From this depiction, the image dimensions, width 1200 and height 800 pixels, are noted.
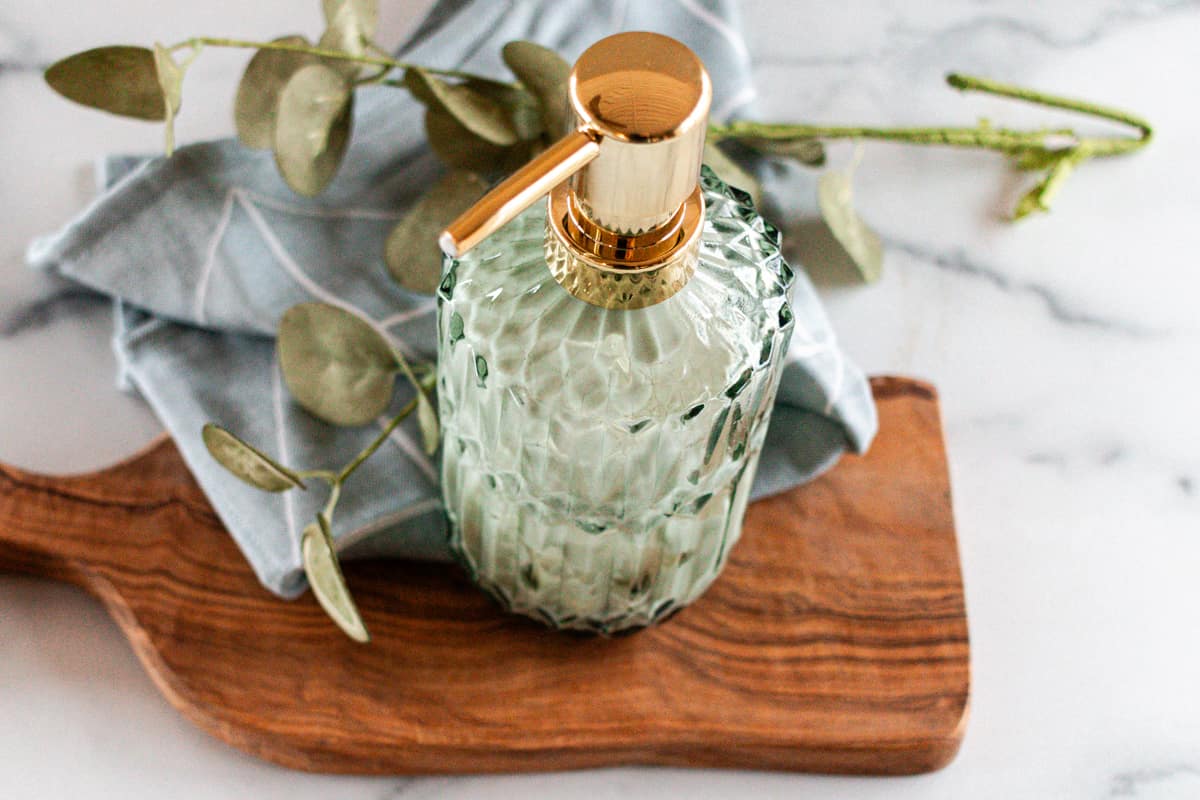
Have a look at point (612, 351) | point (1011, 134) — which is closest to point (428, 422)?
point (612, 351)

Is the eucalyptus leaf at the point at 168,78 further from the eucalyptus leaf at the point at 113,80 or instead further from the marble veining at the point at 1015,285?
the marble veining at the point at 1015,285

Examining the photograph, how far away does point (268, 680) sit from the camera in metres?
0.61

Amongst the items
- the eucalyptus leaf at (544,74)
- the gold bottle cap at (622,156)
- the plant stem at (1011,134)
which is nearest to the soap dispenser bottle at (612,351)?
the gold bottle cap at (622,156)

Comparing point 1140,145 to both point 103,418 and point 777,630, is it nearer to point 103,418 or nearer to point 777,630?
point 777,630

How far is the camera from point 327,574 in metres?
0.57

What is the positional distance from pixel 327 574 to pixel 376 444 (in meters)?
0.06

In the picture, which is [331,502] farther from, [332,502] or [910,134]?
[910,134]

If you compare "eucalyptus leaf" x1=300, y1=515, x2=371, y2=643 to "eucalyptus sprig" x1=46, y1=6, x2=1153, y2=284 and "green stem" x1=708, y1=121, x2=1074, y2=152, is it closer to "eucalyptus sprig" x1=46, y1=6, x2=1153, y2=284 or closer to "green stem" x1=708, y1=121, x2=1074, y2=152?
"eucalyptus sprig" x1=46, y1=6, x2=1153, y2=284

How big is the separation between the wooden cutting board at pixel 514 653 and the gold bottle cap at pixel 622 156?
0.76 feet

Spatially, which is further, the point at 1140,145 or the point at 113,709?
the point at 1140,145

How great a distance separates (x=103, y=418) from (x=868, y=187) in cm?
43

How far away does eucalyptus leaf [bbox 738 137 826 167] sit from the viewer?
2.36ft

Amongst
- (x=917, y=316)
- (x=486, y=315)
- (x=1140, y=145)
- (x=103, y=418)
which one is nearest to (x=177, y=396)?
(x=103, y=418)

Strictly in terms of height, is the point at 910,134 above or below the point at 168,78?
below
